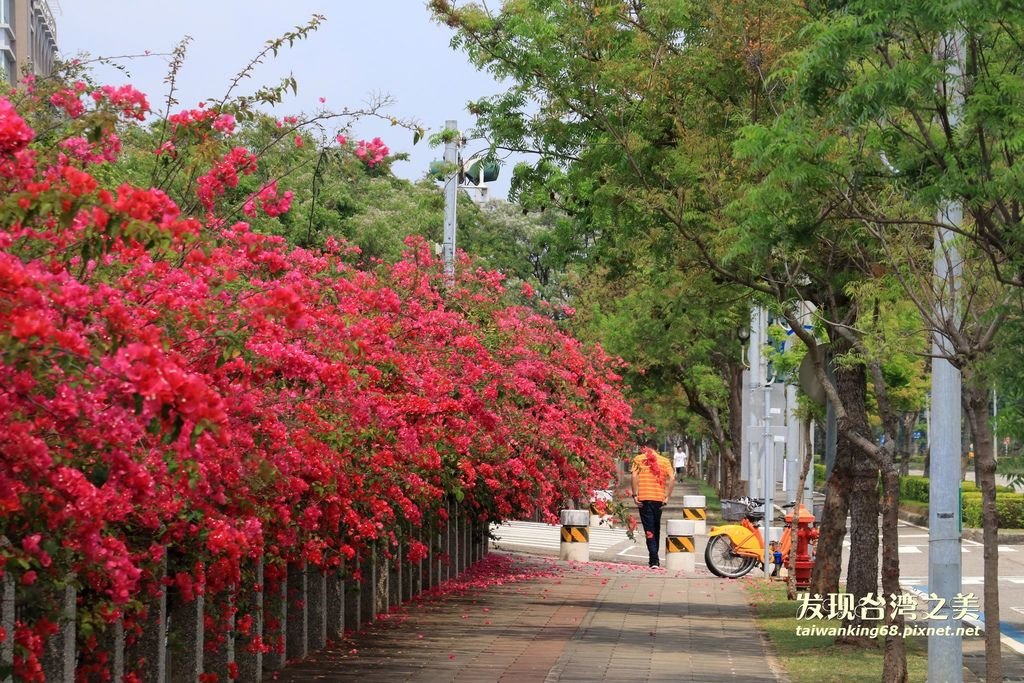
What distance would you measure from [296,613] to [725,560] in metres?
12.0

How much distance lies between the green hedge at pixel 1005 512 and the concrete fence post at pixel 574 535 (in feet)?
40.4

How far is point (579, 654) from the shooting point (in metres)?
12.9

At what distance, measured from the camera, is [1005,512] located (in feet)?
115

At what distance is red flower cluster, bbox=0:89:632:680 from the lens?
5.05 m

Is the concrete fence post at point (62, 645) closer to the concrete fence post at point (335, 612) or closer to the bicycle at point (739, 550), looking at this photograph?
the concrete fence post at point (335, 612)

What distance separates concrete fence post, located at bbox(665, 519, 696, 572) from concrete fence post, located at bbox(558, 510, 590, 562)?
1687 mm

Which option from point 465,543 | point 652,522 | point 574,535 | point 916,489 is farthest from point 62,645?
point 916,489

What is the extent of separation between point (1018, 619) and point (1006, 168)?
11020mm

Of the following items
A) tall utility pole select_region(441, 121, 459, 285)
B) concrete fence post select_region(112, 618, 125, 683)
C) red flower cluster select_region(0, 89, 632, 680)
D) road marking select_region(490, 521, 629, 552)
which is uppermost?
tall utility pole select_region(441, 121, 459, 285)

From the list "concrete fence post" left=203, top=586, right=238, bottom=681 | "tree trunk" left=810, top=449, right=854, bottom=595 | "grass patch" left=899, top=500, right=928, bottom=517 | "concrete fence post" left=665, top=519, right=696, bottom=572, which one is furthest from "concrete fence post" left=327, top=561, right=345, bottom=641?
"grass patch" left=899, top=500, right=928, bottom=517

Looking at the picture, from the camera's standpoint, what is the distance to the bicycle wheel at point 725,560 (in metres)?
22.9

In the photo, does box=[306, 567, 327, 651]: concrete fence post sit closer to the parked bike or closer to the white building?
the parked bike

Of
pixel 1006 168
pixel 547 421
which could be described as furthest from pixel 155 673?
pixel 547 421

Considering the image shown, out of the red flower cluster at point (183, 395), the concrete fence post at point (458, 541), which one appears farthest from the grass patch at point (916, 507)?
the red flower cluster at point (183, 395)
